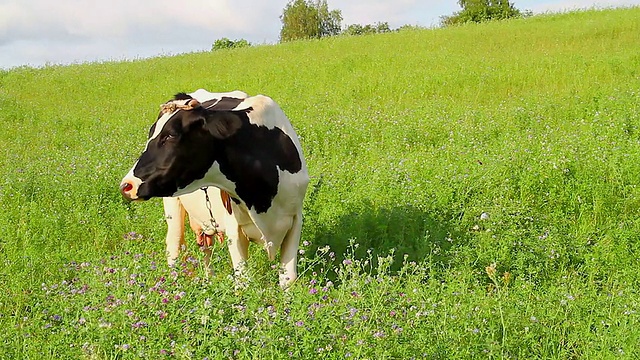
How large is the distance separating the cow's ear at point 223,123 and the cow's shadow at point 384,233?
5.23ft

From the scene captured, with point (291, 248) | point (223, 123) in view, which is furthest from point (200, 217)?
point (223, 123)

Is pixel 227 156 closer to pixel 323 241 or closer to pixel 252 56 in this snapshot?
pixel 323 241

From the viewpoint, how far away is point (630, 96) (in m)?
11.0

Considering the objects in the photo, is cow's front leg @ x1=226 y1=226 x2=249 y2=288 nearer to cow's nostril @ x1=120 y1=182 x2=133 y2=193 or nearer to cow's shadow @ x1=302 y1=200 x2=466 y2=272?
cow's shadow @ x1=302 y1=200 x2=466 y2=272

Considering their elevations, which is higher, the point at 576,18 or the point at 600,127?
the point at 576,18

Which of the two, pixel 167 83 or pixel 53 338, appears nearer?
pixel 53 338

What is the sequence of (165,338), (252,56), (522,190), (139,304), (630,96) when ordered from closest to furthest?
(165,338), (139,304), (522,190), (630,96), (252,56)

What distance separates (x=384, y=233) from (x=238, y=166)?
1.95 m

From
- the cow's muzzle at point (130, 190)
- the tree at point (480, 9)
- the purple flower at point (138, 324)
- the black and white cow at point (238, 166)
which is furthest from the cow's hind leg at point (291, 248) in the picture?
the tree at point (480, 9)

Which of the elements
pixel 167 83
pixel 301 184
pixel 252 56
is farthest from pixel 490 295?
pixel 252 56

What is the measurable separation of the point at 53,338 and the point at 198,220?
231cm

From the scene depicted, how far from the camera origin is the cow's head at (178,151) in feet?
15.2

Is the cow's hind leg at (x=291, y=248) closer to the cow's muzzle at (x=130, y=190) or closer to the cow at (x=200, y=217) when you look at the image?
the cow at (x=200, y=217)

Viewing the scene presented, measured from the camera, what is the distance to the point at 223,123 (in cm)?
492
